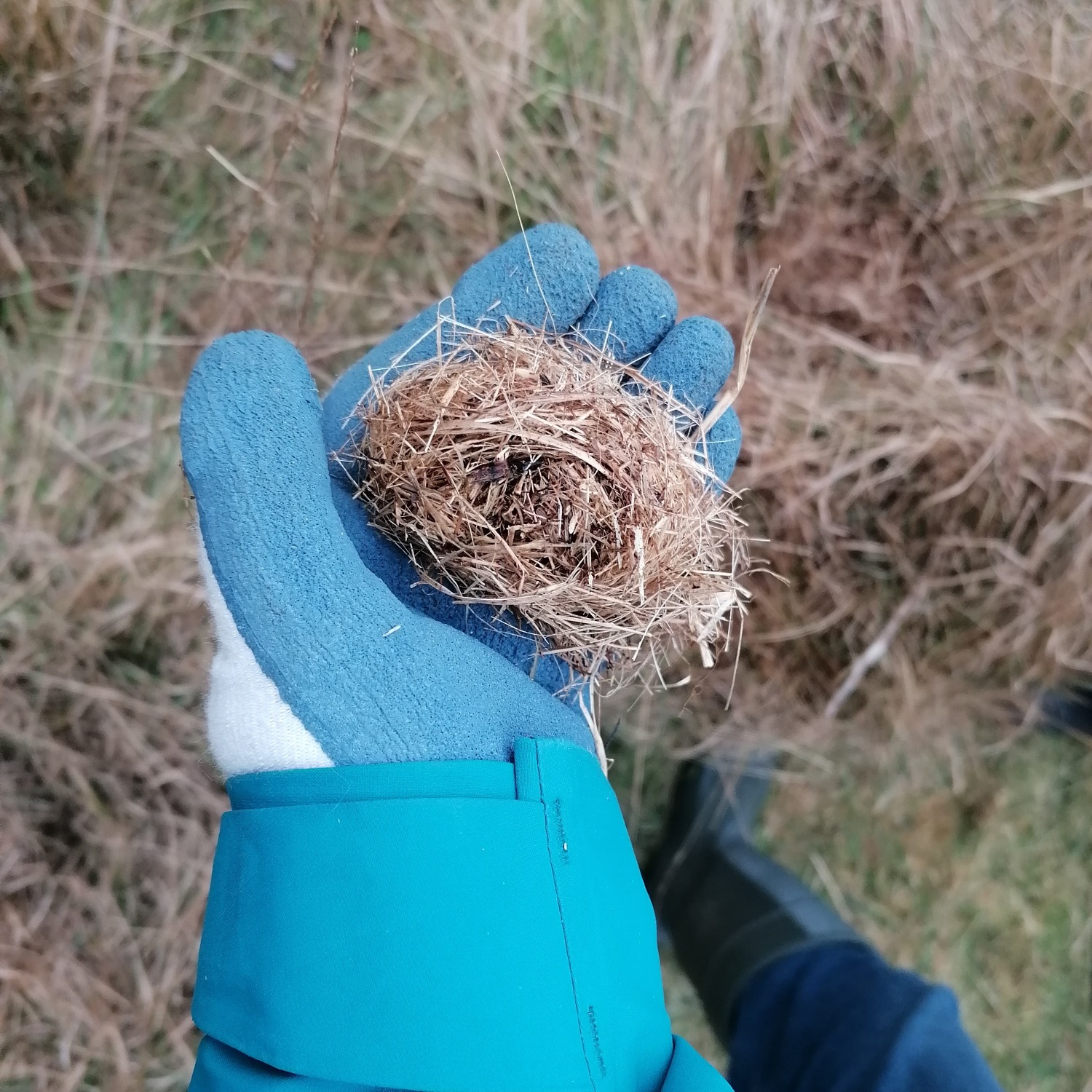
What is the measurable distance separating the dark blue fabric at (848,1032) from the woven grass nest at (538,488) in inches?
25.7

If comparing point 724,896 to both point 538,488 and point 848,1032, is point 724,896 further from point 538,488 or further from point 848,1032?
point 538,488

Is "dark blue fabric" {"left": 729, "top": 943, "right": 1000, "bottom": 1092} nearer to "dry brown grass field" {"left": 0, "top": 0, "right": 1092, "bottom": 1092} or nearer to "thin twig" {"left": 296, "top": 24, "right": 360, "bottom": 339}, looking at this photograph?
"dry brown grass field" {"left": 0, "top": 0, "right": 1092, "bottom": 1092}

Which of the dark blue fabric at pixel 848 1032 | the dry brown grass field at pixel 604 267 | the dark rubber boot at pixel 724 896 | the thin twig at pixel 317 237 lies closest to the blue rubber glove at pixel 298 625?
the thin twig at pixel 317 237

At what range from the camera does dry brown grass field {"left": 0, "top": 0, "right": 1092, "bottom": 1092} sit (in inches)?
56.9

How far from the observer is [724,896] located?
5.47ft

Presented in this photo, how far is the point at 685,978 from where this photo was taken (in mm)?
1764

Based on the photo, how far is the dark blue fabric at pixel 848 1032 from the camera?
3.74 feet

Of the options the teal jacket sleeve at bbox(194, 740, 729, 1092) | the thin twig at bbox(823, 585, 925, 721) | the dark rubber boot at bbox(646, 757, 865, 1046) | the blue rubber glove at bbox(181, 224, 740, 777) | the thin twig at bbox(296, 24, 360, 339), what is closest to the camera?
the teal jacket sleeve at bbox(194, 740, 729, 1092)

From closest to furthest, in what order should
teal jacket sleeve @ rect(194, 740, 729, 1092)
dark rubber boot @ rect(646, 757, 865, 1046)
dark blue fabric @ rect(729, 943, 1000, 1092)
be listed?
1. teal jacket sleeve @ rect(194, 740, 729, 1092)
2. dark blue fabric @ rect(729, 943, 1000, 1092)
3. dark rubber boot @ rect(646, 757, 865, 1046)

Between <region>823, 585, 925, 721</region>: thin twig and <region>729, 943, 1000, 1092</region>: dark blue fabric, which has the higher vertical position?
<region>823, 585, 925, 721</region>: thin twig

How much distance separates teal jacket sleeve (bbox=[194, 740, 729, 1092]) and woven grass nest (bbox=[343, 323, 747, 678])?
0.70ft

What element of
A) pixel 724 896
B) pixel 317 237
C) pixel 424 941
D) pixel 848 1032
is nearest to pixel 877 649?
pixel 724 896

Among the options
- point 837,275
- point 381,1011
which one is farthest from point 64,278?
point 837,275

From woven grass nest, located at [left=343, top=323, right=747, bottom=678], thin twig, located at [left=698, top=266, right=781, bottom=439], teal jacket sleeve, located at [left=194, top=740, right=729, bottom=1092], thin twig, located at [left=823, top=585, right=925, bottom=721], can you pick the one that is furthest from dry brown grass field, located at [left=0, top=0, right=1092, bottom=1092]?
teal jacket sleeve, located at [left=194, top=740, right=729, bottom=1092]
